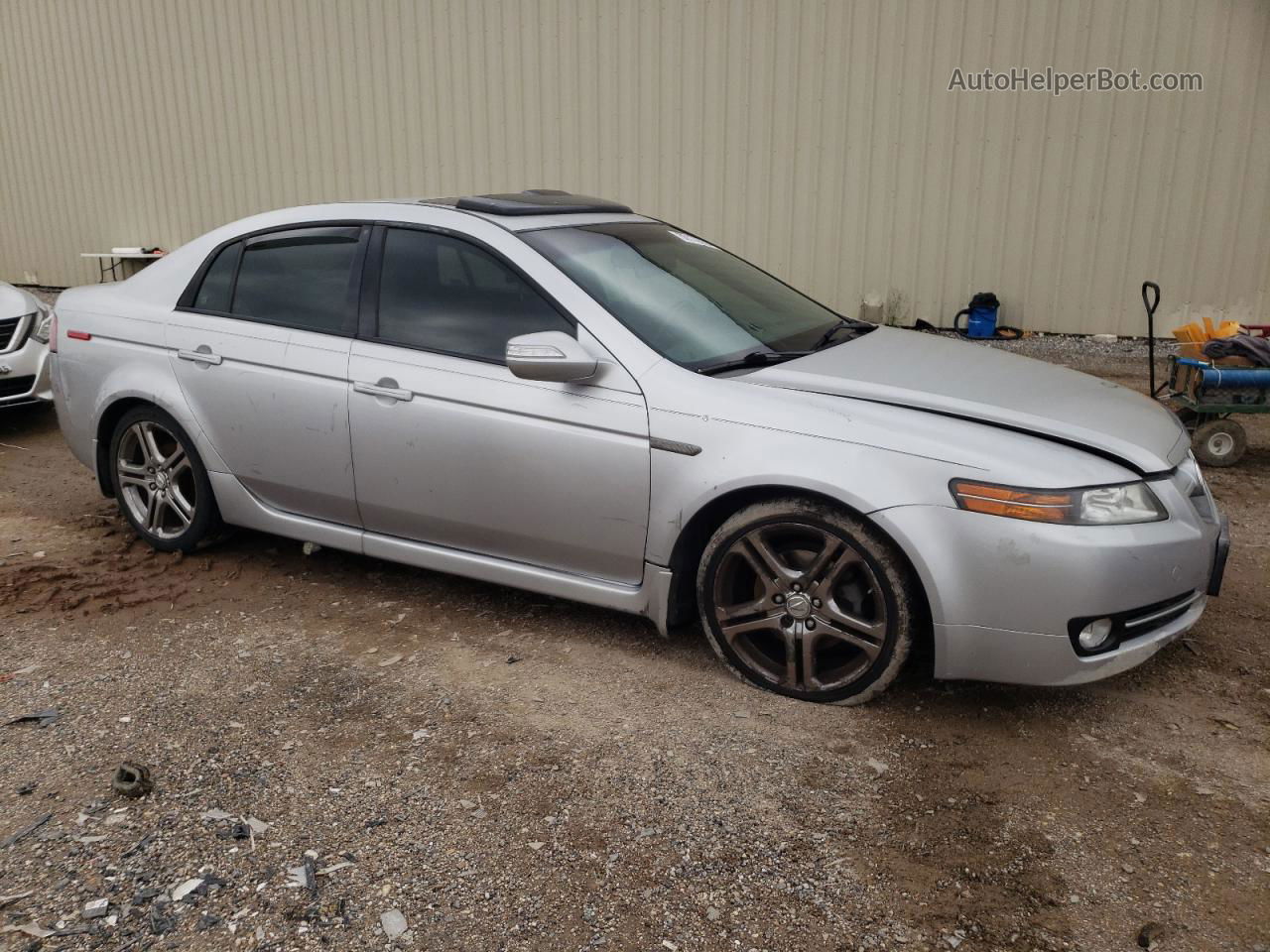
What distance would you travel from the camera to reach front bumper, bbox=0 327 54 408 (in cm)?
717

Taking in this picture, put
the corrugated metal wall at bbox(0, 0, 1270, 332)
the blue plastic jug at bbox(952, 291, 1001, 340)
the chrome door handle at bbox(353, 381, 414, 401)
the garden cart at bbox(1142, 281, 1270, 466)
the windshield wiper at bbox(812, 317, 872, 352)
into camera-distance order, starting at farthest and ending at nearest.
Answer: the blue plastic jug at bbox(952, 291, 1001, 340)
the corrugated metal wall at bbox(0, 0, 1270, 332)
the garden cart at bbox(1142, 281, 1270, 466)
the windshield wiper at bbox(812, 317, 872, 352)
the chrome door handle at bbox(353, 381, 414, 401)

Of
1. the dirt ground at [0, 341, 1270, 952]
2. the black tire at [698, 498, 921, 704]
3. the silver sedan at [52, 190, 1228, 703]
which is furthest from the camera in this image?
the black tire at [698, 498, 921, 704]

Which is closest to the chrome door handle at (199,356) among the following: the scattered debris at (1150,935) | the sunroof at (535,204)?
the sunroof at (535,204)

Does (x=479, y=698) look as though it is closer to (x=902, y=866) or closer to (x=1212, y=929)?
(x=902, y=866)

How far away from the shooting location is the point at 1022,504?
123 inches

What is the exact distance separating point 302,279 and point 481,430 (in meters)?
1.22

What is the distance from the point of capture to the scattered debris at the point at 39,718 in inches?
139

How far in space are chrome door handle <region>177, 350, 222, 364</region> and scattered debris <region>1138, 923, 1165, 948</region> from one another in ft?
12.8

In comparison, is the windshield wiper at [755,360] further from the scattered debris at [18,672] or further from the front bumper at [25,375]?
the front bumper at [25,375]

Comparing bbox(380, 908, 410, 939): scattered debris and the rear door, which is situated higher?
the rear door

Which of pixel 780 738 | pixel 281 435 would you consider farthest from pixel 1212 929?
pixel 281 435

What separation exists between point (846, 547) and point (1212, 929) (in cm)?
139

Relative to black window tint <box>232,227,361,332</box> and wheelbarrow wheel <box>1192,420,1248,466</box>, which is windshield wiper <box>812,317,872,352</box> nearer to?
black window tint <box>232,227,361,332</box>

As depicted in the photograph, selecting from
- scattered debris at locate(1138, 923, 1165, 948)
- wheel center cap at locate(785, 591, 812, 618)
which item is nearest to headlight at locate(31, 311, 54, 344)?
wheel center cap at locate(785, 591, 812, 618)
